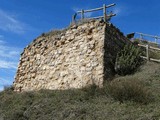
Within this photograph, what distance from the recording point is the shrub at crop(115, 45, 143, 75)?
50.5ft

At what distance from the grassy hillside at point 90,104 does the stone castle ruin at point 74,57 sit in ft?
4.68

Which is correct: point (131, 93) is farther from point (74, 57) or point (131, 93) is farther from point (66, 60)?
point (66, 60)

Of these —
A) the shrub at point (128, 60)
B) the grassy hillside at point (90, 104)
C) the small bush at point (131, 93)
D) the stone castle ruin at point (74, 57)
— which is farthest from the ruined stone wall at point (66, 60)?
the small bush at point (131, 93)

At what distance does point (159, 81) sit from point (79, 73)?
3.99 metres

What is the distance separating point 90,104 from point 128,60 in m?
5.05

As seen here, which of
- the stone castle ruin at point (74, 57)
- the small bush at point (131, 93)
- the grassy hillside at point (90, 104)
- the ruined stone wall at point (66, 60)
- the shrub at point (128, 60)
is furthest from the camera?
the shrub at point (128, 60)

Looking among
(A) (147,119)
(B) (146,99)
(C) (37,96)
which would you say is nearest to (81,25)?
(C) (37,96)

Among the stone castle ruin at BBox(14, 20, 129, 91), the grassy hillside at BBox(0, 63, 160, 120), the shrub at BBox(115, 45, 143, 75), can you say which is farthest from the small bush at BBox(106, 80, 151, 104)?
the shrub at BBox(115, 45, 143, 75)

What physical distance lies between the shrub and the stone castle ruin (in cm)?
30

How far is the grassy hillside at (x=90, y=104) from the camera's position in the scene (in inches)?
405

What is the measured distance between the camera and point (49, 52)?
1786cm

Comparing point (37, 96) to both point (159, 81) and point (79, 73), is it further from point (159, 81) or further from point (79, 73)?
point (159, 81)

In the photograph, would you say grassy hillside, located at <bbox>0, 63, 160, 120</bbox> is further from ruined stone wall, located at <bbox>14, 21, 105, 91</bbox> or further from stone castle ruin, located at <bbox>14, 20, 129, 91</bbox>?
ruined stone wall, located at <bbox>14, 21, 105, 91</bbox>

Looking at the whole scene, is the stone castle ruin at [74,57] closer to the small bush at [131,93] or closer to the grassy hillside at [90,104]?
the grassy hillside at [90,104]
